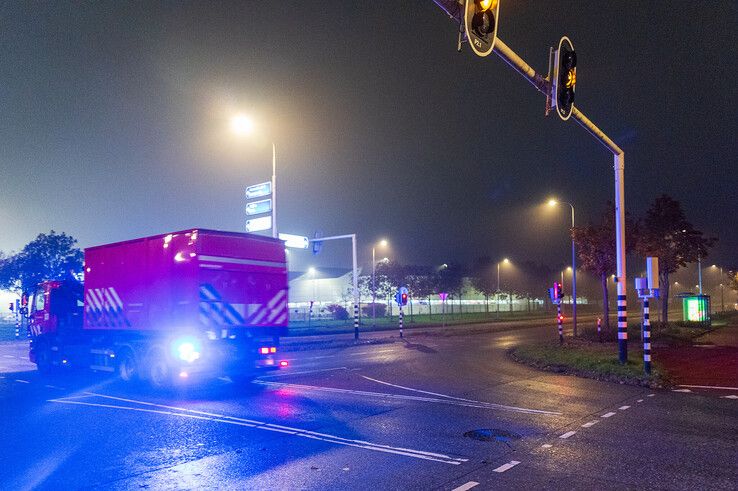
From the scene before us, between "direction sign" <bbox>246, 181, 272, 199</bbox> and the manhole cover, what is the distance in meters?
18.6

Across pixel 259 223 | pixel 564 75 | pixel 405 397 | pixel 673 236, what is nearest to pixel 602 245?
pixel 673 236

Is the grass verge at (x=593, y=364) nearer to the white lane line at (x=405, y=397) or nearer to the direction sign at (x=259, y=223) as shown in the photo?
the white lane line at (x=405, y=397)

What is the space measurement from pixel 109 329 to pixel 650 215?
2805 cm

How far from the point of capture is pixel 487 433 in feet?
27.2

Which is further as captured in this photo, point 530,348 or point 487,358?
point 530,348

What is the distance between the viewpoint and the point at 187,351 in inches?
496

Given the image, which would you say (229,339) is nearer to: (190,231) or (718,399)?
(190,231)

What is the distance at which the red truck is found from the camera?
1279cm

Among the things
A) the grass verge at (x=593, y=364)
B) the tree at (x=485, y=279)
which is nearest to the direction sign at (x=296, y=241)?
the grass verge at (x=593, y=364)

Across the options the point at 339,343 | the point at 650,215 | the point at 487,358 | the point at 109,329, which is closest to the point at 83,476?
the point at 109,329

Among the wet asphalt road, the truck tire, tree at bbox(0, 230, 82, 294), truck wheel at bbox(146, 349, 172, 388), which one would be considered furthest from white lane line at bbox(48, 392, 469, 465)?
tree at bbox(0, 230, 82, 294)

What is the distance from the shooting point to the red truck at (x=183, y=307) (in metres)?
12.8

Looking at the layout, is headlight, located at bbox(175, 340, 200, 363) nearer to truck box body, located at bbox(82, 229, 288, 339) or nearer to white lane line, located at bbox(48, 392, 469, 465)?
truck box body, located at bbox(82, 229, 288, 339)

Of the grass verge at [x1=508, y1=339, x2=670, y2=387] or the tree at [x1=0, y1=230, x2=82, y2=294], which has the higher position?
the tree at [x1=0, y1=230, x2=82, y2=294]
